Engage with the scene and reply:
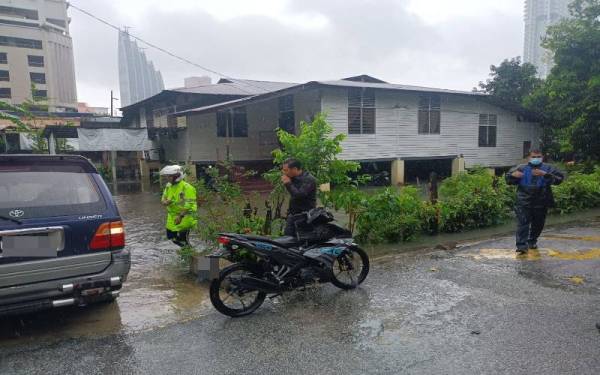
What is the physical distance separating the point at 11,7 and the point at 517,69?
210 feet

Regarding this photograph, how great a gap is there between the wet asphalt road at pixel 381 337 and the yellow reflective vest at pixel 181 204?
169 cm

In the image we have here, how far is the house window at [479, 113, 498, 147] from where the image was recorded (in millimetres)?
20562

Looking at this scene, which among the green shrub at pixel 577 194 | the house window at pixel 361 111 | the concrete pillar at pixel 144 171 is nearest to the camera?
the green shrub at pixel 577 194

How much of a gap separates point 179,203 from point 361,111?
12.6m

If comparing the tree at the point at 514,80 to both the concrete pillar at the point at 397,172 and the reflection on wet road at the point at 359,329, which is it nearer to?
Result: the concrete pillar at the point at 397,172

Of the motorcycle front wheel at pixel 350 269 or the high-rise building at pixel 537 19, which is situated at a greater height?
the high-rise building at pixel 537 19

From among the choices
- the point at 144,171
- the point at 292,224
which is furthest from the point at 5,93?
the point at 292,224

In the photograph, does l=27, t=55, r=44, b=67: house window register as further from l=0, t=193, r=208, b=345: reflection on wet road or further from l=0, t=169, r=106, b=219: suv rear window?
l=0, t=169, r=106, b=219: suv rear window

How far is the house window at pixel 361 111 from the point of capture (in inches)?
655

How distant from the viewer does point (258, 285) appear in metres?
4.06

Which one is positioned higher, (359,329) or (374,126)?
(374,126)

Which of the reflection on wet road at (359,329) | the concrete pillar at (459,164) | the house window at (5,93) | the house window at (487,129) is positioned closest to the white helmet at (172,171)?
the reflection on wet road at (359,329)

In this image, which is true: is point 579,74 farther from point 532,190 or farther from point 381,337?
point 381,337

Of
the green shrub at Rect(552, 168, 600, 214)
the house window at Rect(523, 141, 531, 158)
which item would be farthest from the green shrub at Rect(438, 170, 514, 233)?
the house window at Rect(523, 141, 531, 158)
